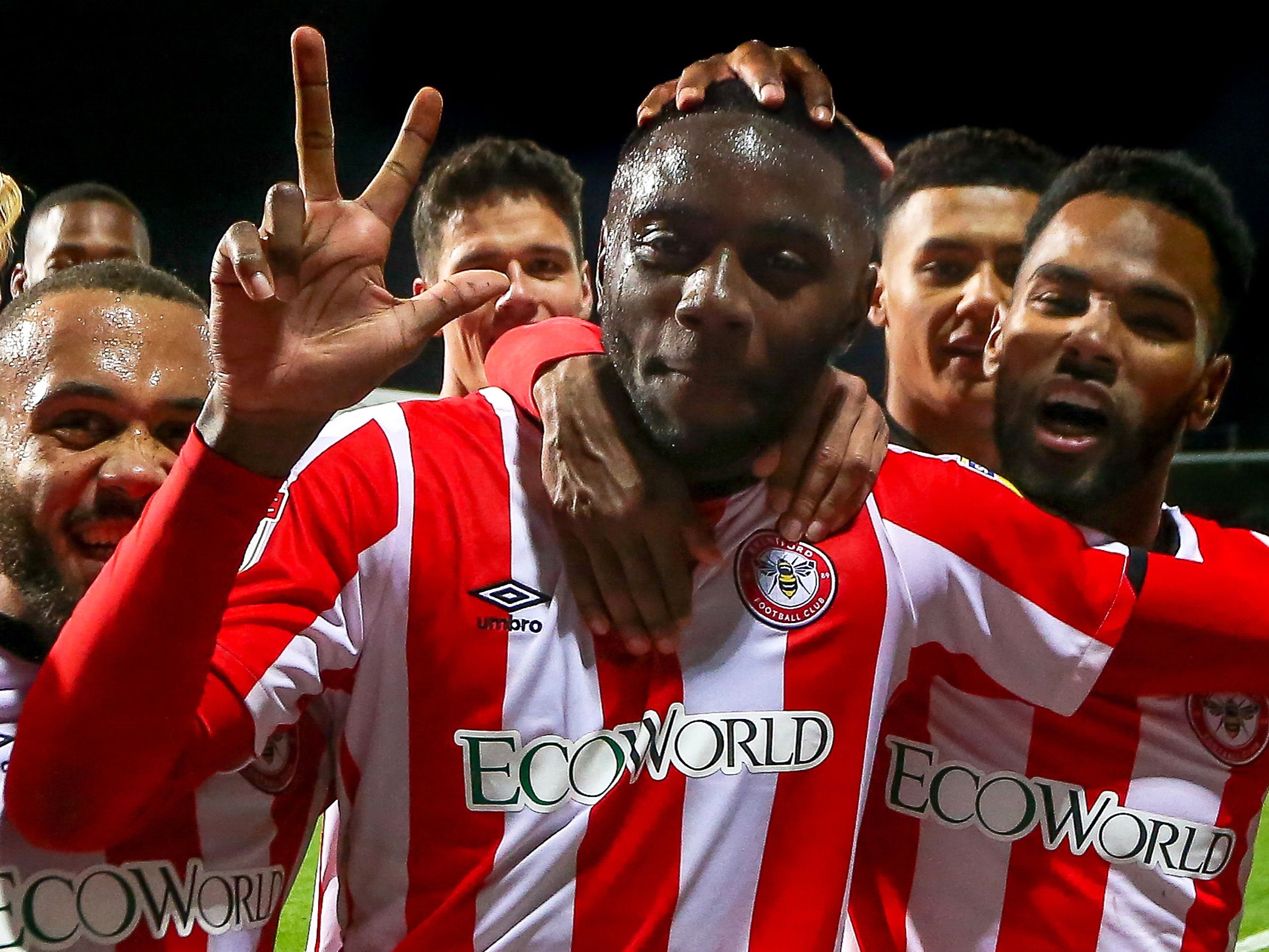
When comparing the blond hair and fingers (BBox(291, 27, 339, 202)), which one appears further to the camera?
the blond hair

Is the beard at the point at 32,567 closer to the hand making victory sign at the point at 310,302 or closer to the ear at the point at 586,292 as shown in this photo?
the hand making victory sign at the point at 310,302

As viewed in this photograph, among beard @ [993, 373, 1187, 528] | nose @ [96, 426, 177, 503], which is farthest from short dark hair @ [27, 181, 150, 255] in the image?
beard @ [993, 373, 1187, 528]

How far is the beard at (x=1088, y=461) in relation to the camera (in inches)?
50.4

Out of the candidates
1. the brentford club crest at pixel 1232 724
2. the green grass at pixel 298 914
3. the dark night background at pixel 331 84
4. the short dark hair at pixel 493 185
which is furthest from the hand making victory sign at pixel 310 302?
the green grass at pixel 298 914

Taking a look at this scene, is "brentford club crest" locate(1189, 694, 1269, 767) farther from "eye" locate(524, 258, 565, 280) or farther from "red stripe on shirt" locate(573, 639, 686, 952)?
"eye" locate(524, 258, 565, 280)

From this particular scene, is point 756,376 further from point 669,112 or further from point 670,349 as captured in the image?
point 669,112

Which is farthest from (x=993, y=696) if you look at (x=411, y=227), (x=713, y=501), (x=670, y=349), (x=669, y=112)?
(x=411, y=227)

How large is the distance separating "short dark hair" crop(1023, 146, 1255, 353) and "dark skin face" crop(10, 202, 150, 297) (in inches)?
47.2

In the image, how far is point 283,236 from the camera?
71 centimetres

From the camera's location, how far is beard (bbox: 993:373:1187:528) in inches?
50.4

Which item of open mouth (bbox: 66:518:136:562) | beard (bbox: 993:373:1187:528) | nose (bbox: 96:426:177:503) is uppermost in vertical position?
beard (bbox: 993:373:1187:528)

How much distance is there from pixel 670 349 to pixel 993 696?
506 millimetres

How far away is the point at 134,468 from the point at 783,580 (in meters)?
0.54

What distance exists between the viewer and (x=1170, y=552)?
124 centimetres
